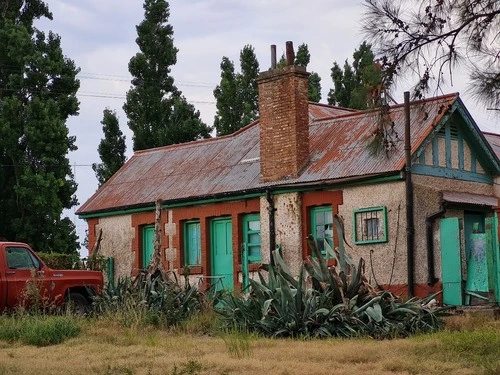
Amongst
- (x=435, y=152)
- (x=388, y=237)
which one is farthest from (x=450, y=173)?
(x=388, y=237)

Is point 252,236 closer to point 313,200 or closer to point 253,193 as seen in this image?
point 253,193

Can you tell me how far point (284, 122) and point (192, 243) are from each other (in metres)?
4.33

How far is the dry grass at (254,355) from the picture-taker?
11953 mm

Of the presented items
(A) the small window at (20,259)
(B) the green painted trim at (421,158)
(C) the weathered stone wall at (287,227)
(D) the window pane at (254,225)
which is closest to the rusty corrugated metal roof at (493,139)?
(B) the green painted trim at (421,158)

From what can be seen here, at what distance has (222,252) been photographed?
25375 millimetres

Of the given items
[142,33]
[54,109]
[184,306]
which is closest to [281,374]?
[184,306]

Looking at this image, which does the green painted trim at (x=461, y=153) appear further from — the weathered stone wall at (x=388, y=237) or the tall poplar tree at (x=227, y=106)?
the tall poplar tree at (x=227, y=106)

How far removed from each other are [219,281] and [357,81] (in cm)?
1816

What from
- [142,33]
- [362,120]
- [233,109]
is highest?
[142,33]

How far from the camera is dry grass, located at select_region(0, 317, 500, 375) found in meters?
12.0

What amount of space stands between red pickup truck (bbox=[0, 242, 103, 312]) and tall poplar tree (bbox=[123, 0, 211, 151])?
52.7ft

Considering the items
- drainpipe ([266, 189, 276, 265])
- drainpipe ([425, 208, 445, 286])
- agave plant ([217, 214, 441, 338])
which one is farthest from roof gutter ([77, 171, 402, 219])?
agave plant ([217, 214, 441, 338])

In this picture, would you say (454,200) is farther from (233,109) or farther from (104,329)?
(233,109)

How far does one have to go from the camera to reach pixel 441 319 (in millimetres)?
16734
